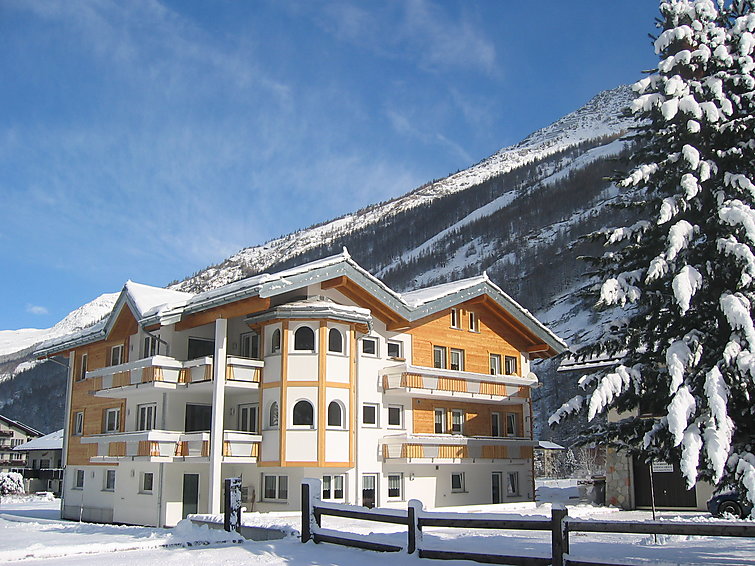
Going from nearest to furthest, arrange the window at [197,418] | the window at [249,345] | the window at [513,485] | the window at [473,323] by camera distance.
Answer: the window at [197,418] < the window at [249,345] < the window at [513,485] < the window at [473,323]

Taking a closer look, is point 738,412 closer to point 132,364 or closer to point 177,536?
point 177,536

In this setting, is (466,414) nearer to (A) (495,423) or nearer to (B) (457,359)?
(A) (495,423)

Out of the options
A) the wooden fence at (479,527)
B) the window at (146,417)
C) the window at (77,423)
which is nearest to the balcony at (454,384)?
the window at (146,417)

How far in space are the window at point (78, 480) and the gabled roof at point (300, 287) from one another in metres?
6.61

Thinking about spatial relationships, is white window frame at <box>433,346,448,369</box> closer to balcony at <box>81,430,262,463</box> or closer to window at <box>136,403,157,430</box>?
balcony at <box>81,430,262,463</box>

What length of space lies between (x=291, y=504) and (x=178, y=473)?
18.1ft

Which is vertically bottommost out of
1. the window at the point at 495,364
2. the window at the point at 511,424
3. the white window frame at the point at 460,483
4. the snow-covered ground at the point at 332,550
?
the snow-covered ground at the point at 332,550

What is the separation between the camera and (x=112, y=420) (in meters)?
38.9

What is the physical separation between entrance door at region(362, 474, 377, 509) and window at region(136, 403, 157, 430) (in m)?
9.74

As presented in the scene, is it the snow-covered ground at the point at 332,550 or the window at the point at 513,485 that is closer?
the snow-covered ground at the point at 332,550

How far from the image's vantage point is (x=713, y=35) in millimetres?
17406

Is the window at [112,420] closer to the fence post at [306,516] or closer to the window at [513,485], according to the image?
the window at [513,485]

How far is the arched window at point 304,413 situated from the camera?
105 ft

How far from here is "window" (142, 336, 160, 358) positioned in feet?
118
